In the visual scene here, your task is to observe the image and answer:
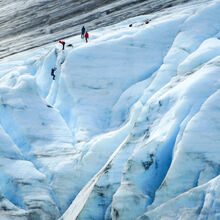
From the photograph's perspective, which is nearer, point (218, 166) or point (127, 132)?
point (218, 166)

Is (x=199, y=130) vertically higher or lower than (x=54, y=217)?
higher

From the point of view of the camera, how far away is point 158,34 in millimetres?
20094

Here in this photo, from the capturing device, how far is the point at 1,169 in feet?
52.2

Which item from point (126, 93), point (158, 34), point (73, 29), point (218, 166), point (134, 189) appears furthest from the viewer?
point (73, 29)

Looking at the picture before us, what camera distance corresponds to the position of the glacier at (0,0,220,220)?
509 inches

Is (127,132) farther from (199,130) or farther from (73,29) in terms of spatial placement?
(73,29)

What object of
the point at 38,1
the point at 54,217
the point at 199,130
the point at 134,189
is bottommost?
the point at 54,217

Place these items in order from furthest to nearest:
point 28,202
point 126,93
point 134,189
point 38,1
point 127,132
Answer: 1. point 38,1
2. point 126,93
3. point 127,132
4. point 28,202
5. point 134,189

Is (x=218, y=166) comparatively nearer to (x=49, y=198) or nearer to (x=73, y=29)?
(x=49, y=198)

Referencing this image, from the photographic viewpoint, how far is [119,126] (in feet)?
57.1

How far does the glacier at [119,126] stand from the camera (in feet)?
42.4

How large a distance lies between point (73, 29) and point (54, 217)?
607 inches

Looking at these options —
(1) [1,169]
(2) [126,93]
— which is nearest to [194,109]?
(2) [126,93]

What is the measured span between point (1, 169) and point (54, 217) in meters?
2.76
